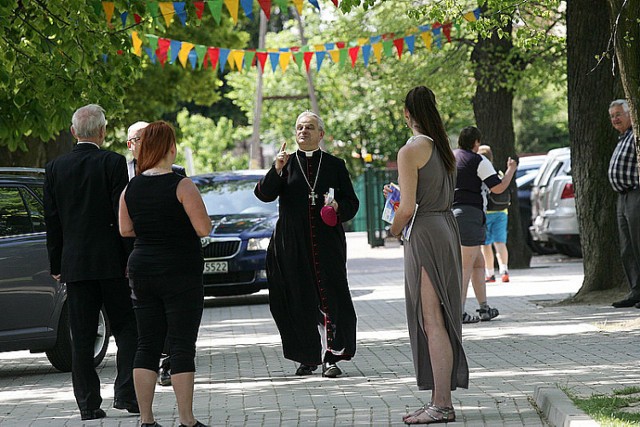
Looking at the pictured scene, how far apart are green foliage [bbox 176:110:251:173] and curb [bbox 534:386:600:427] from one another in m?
49.3

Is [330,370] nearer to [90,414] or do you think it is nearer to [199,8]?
[90,414]

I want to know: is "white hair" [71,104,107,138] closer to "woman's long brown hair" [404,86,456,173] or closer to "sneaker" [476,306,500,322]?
"woman's long brown hair" [404,86,456,173]

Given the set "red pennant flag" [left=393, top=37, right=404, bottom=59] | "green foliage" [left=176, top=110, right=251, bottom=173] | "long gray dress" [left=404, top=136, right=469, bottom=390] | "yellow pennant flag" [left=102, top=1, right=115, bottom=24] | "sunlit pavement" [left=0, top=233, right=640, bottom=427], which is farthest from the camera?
"green foliage" [left=176, top=110, right=251, bottom=173]

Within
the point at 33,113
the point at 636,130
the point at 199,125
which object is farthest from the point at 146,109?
the point at 199,125

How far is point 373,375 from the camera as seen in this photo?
33.3 ft

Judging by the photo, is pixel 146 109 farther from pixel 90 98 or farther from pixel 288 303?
pixel 288 303

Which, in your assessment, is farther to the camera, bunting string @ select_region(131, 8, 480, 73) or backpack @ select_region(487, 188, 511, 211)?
bunting string @ select_region(131, 8, 480, 73)

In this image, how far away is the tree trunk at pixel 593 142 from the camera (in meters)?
15.3

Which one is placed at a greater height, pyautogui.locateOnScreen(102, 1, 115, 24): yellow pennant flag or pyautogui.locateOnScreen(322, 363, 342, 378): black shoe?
pyautogui.locateOnScreen(102, 1, 115, 24): yellow pennant flag

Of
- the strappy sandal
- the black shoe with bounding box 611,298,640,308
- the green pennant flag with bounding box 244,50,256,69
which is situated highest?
the green pennant flag with bounding box 244,50,256,69

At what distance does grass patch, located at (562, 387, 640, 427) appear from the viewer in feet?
22.7

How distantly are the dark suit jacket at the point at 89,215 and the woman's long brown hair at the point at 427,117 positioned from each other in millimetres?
1942

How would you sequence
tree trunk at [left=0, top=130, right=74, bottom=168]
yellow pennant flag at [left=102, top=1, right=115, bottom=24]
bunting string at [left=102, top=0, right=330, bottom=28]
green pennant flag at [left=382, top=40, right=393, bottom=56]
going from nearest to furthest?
1. yellow pennant flag at [left=102, top=1, right=115, bottom=24]
2. bunting string at [left=102, top=0, right=330, bottom=28]
3. tree trunk at [left=0, top=130, right=74, bottom=168]
4. green pennant flag at [left=382, top=40, right=393, bottom=56]

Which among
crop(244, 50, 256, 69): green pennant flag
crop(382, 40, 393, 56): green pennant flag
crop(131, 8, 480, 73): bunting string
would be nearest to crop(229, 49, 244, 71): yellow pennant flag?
crop(131, 8, 480, 73): bunting string
